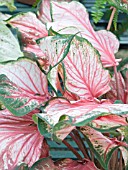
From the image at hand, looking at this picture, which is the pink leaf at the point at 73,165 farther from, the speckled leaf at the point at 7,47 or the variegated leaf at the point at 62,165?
the speckled leaf at the point at 7,47

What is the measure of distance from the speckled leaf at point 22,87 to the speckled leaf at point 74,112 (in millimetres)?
43

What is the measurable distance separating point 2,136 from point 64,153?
21.6 inches

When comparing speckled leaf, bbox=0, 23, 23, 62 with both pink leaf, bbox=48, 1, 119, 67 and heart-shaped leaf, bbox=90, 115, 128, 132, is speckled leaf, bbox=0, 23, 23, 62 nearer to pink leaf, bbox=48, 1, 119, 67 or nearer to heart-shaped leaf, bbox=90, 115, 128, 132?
pink leaf, bbox=48, 1, 119, 67

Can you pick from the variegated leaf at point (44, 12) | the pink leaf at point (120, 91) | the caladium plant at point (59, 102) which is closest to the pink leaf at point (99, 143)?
the caladium plant at point (59, 102)

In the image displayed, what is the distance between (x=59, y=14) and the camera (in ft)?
2.18

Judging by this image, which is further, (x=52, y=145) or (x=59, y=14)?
(x=52, y=145)

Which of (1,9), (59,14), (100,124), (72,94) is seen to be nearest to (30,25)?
(59,14)

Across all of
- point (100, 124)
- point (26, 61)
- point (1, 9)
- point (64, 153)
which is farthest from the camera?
point (1, 9)

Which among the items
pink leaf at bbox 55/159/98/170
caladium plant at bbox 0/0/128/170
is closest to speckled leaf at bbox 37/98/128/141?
caladium plant at bbox 0/0/128/170

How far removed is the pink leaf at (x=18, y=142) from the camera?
52 cm

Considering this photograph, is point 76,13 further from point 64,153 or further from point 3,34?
point 64,153

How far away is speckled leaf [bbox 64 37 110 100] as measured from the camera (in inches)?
21.5

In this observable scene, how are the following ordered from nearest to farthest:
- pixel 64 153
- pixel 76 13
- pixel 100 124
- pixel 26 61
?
pixel 100 124, pixel 26 61, pixel 76 13, pixel 64 153

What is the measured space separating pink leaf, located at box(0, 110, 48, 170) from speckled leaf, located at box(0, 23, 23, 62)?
0.14 metres
